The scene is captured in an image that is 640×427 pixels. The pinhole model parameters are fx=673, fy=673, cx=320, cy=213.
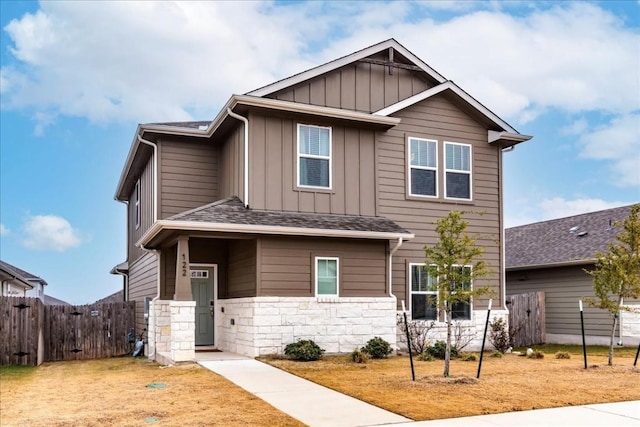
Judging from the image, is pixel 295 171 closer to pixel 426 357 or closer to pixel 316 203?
pixel 316 203

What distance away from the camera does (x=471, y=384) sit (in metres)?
11.0

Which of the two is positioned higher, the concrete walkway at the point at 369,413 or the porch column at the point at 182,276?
the porch column at the point at 182,276

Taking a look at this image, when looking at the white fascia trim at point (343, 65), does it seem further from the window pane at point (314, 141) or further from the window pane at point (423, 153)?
the window pane at point (423, 153)

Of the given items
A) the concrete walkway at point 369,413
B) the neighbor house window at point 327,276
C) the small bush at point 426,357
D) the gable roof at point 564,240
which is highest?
the gable roof at point 564,240

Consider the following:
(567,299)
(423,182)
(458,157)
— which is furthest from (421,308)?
(567,299)

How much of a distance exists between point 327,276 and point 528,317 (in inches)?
360

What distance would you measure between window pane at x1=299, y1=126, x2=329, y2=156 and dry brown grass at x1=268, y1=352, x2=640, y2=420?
193 inches

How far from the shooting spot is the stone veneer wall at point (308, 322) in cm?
1460

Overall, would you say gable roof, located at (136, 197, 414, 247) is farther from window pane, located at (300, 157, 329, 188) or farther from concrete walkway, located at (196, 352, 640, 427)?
concrete walkway, located at (196, 352, 640, 427)

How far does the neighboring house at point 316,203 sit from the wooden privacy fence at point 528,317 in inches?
115

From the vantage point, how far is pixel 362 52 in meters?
17.2

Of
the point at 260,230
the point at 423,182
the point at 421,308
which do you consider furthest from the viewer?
the point at 423,182

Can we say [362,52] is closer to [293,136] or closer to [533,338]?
[293,136]

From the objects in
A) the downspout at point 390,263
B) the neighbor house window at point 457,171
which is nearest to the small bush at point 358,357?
the downspout at point 390,263
